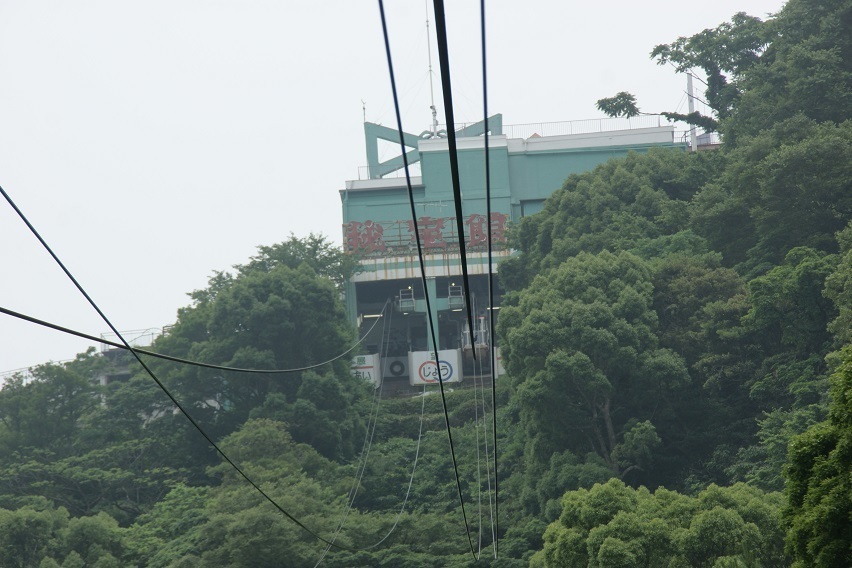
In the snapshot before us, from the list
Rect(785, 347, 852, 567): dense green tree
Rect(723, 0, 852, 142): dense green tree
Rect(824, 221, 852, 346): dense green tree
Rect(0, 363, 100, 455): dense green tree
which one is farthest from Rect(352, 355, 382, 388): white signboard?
Rect(785, 347, 852, 567): dense green tree

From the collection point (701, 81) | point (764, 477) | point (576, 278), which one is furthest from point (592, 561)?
point (701, 81)

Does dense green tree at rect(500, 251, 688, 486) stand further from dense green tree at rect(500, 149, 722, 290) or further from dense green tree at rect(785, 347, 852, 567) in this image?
dense green tree at rect(785, 347, 852, 567)

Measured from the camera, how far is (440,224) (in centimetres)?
4016

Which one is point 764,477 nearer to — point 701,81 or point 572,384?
point 572,384

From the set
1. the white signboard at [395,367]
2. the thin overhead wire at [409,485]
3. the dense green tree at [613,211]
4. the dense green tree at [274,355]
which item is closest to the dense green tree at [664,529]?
the thin overhead wire at [409,485]

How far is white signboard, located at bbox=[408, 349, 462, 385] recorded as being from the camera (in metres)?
40.2

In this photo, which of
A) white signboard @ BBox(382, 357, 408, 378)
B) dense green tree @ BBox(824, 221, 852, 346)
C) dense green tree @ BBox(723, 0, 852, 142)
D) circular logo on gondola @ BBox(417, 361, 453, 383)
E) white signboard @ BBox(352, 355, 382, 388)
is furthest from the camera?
white signboard @ BBox(382, 357, 408, 378)

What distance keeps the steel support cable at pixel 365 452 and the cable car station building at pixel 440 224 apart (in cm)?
21

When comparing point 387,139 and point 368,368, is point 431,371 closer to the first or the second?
point 368,368

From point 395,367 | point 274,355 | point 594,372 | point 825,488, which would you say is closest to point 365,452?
point 274,355

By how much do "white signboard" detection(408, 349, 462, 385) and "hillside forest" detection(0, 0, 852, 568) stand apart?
4.15m

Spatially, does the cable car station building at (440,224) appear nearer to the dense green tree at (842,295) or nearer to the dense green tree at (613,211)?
the dense green tree at (613,211)

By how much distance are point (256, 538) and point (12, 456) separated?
11486 millimetres

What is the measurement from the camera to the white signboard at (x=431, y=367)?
40250mm
